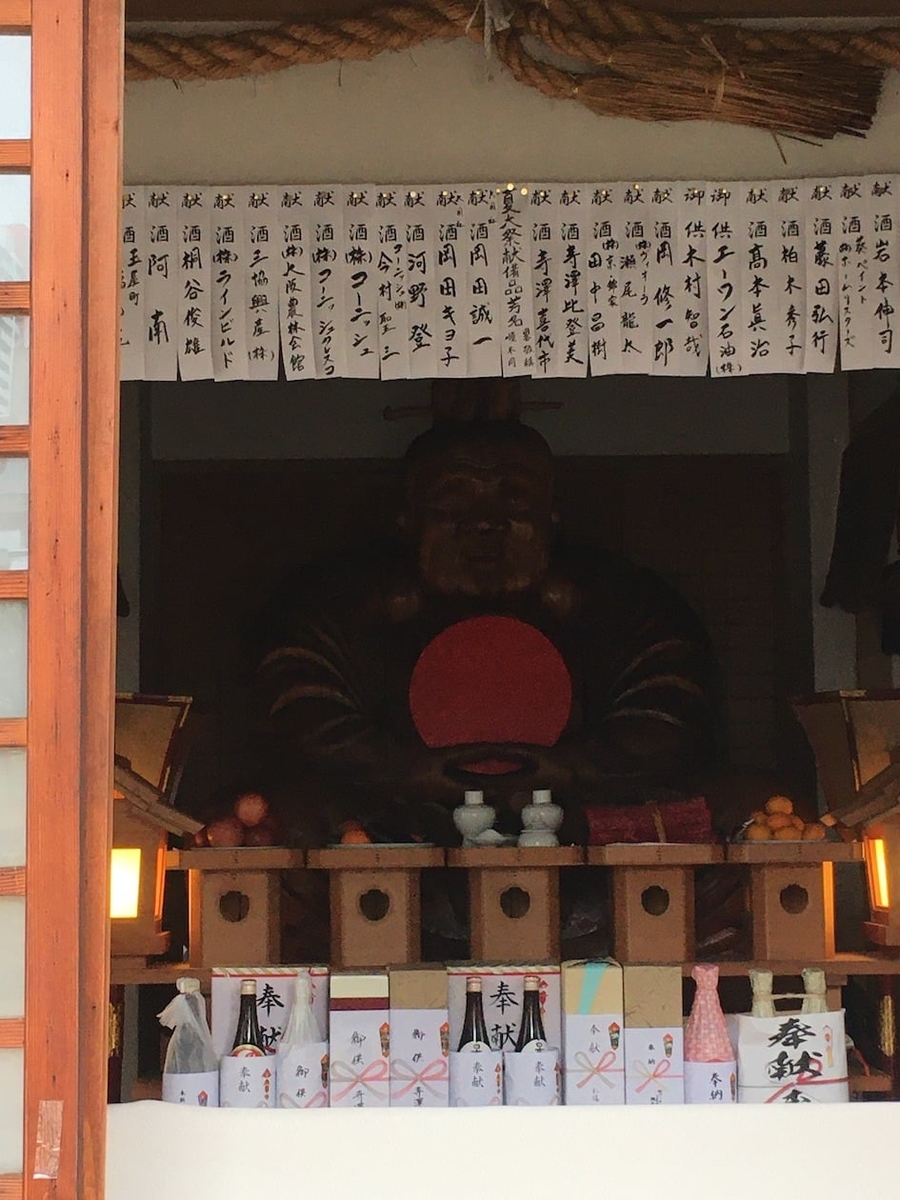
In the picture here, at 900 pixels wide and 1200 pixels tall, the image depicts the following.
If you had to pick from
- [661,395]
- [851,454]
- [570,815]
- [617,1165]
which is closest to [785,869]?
[570,815]

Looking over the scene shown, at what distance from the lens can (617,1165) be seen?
8.68 ft

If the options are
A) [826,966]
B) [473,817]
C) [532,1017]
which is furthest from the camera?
[473,817]

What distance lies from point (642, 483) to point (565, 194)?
10.6ft

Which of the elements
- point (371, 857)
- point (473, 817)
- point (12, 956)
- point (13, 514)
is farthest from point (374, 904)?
point (13, 514)

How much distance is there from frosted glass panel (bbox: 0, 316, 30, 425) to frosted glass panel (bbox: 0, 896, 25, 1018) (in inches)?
25.9

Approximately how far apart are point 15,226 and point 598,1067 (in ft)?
8.89

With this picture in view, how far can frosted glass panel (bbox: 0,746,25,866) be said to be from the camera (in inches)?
84.5

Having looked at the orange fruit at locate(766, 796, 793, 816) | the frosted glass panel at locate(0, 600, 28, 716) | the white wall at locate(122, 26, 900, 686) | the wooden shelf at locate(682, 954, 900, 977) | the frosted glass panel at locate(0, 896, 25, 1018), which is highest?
the white wall at locate(122, 26, 900, 686)

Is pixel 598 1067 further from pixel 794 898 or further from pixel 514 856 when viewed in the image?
pixel 794 898

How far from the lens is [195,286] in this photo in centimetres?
449

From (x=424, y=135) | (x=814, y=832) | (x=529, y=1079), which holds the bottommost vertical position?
(x=529, y=1079)

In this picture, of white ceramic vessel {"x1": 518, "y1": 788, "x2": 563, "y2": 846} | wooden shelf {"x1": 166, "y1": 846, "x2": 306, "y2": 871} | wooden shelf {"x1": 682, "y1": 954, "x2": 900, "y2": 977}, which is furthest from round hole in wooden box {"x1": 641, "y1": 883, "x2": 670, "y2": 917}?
wooden shelf {"x1": 166, "y1": 846, "x2": 306, "y2": 871}

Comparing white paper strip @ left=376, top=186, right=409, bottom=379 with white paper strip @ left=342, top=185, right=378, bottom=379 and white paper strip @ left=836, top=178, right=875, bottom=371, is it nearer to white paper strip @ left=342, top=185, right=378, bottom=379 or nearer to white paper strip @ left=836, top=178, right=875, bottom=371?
white paper strip @ left=342, top=185, right=378, bottom=379

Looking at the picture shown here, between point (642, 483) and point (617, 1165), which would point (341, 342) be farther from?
point (642, 483)
